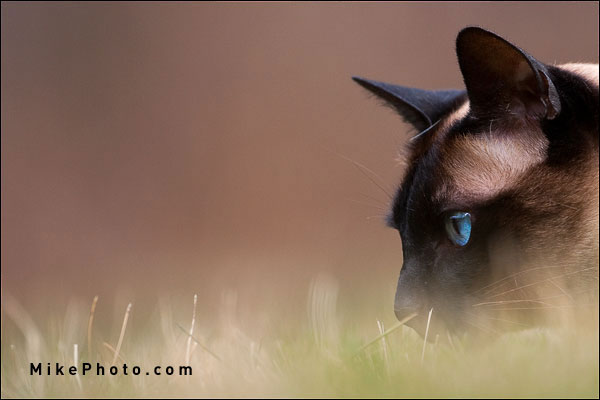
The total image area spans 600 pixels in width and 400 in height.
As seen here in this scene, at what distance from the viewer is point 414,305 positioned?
7.33ft

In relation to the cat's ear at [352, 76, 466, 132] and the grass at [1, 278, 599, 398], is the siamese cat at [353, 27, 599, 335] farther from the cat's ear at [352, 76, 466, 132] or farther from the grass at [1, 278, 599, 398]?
the cat's ear at [352, 76, 466, 132]

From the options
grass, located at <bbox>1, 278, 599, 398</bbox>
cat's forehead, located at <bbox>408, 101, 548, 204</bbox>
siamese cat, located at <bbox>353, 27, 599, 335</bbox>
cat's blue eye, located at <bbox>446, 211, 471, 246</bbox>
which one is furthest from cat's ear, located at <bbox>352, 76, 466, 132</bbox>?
grass, located at <bbox>1, 278, 599, 398</bbox>

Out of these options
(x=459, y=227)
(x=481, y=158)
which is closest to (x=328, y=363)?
(x=459, y=227)

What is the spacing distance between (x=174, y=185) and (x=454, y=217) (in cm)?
634

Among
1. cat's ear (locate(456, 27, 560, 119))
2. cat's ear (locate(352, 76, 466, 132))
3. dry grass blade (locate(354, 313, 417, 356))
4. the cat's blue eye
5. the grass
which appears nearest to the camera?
the grass

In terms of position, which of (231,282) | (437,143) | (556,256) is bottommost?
(231,282)

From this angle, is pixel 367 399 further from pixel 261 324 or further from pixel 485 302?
pixel 261 324

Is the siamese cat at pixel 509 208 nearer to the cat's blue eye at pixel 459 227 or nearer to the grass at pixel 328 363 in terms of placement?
the cat's blue eye at pixel 459 227

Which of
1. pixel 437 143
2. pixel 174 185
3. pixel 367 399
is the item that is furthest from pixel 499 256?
pixel 174 185

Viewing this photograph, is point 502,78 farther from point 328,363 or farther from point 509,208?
point 328,363

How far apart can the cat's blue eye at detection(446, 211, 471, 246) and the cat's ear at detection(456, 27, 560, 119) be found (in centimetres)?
33

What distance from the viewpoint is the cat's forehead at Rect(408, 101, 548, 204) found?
2.17m

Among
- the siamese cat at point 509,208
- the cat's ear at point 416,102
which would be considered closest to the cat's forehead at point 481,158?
the siamese cat at point 509,208

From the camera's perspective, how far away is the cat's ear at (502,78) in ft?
6.63
